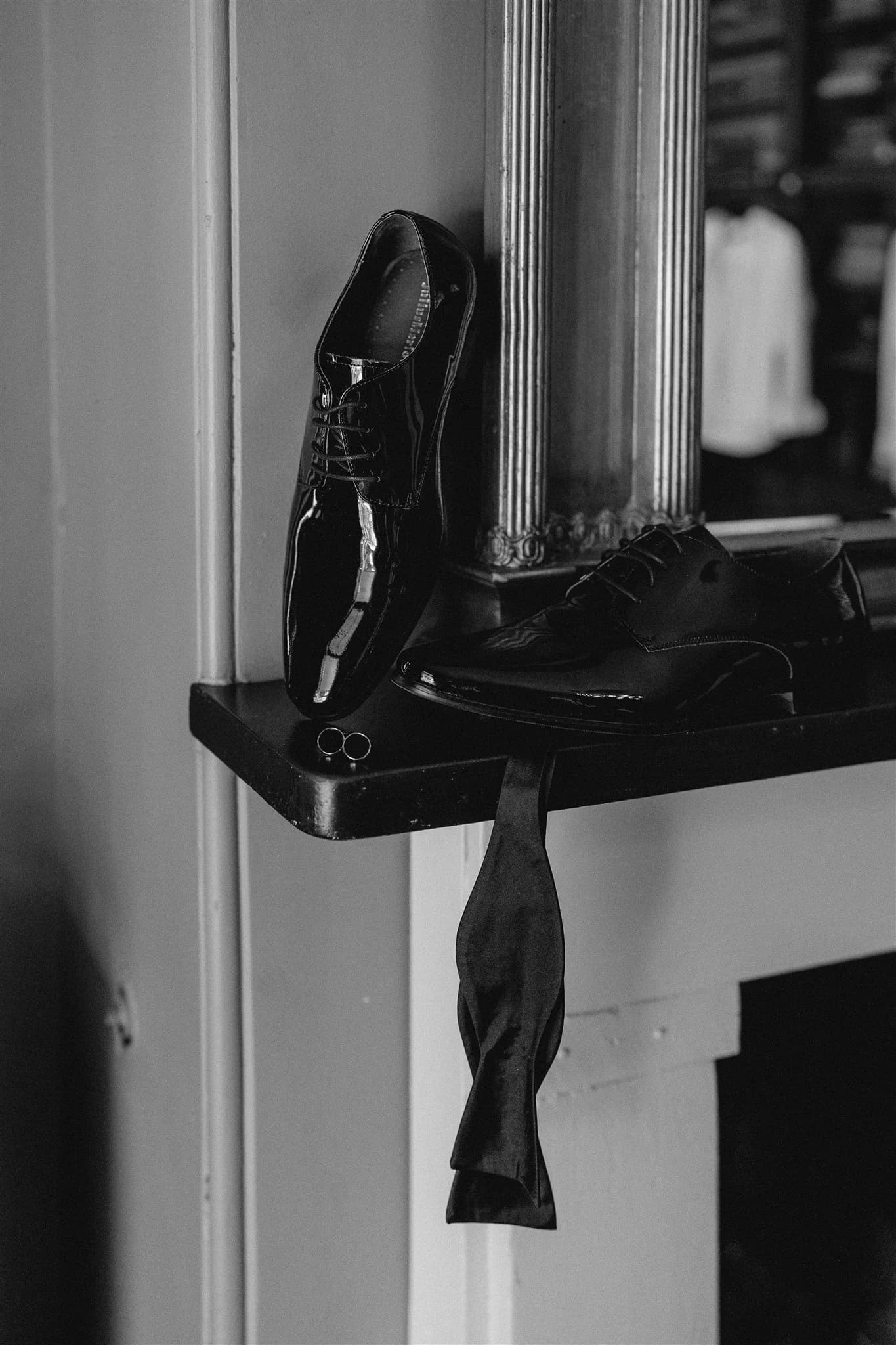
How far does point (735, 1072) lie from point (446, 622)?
38 cm

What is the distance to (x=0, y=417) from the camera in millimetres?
1093

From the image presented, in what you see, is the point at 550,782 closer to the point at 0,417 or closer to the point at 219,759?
the point at 219,759

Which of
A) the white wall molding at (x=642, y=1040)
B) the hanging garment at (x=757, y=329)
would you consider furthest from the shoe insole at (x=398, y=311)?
the hanging garment at (x=757, y=329)

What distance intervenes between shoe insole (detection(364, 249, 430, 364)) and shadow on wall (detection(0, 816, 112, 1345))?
615 millimetres

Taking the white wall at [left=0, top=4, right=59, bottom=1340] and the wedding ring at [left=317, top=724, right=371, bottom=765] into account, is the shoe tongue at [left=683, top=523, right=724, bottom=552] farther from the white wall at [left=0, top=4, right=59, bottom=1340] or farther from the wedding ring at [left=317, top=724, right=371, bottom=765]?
the white wall at [left=0, top=4, right=59, bottom=1340]

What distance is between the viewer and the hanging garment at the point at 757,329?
2.12m

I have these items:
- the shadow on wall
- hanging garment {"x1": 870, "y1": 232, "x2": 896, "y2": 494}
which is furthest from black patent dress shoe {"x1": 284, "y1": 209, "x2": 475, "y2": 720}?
hanging garment {"x1": 870, "y1": 232, "x2": 896, "y2": 494}

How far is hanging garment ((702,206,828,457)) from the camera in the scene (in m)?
2.12

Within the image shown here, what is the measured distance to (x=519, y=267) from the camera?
75 cm

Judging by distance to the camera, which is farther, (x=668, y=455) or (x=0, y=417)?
(x=0, y=417)

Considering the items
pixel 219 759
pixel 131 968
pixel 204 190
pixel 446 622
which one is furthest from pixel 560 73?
pixel 131 968

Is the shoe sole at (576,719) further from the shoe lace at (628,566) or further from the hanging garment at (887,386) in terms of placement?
the hanging garment at (887,386)

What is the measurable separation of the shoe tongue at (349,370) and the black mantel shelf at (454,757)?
0.17 m

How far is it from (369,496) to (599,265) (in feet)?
0.73
